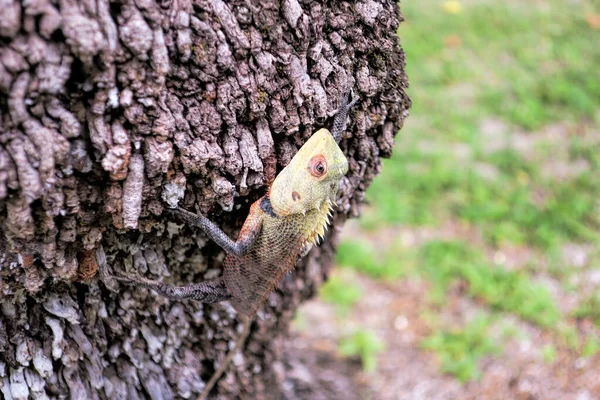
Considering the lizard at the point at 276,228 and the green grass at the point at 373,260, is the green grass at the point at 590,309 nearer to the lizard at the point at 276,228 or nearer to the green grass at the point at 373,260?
the green grass at the point at 373,260

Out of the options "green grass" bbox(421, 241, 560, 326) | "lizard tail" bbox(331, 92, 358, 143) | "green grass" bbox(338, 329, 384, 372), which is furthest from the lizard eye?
"green grass" bbox(421, 241, 560, 326)

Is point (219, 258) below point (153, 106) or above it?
below

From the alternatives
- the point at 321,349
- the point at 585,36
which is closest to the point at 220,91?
the point at 321,349

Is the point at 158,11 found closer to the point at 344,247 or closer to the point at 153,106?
the point at 153,106

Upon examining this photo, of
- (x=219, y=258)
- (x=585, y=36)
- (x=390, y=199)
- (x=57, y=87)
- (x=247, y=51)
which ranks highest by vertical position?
(x=585, y=36)

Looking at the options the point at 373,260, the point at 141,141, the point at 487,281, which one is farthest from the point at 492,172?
the point at 141,141

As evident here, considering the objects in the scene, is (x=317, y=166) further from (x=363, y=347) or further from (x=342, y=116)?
(x=363, y=347)

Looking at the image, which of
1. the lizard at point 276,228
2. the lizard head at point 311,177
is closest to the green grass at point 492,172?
the lizard at point 276,228
